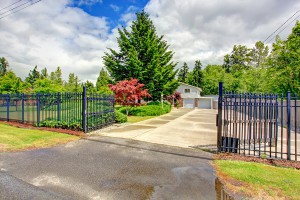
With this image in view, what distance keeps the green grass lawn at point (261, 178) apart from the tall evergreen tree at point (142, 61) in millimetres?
16096

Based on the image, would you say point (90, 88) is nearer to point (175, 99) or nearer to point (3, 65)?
point (175, 99)

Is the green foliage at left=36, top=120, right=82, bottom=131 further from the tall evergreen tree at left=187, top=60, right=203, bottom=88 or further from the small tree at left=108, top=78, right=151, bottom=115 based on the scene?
the tall evergreen tree at left=187, top=60, right=203, bottom=88

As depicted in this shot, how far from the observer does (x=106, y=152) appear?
6.29m

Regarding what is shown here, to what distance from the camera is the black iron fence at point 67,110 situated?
9.41 m

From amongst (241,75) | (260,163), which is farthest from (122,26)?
(241,75)

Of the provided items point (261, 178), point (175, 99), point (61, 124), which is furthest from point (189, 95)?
point (261, 178)

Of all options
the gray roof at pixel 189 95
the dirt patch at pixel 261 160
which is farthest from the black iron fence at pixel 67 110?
the gray roof at pixel 189 95

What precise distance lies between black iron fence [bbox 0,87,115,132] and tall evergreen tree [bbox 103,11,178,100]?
9.58 meters

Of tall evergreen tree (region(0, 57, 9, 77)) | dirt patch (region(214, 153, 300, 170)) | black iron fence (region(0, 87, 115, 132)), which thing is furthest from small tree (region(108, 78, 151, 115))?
tall evergreen tree (region(0, 57, 9, 77))

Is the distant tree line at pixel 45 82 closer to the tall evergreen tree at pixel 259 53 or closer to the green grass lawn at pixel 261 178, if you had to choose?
the green grass lawn at pixel 261 178

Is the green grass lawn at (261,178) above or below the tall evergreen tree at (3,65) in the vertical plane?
below

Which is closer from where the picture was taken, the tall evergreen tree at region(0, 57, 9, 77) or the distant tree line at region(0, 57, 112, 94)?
the distant tree line at region(0, 57, 112, 94)

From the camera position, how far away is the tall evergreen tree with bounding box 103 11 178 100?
2061 cm

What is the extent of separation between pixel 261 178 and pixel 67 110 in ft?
30.1
